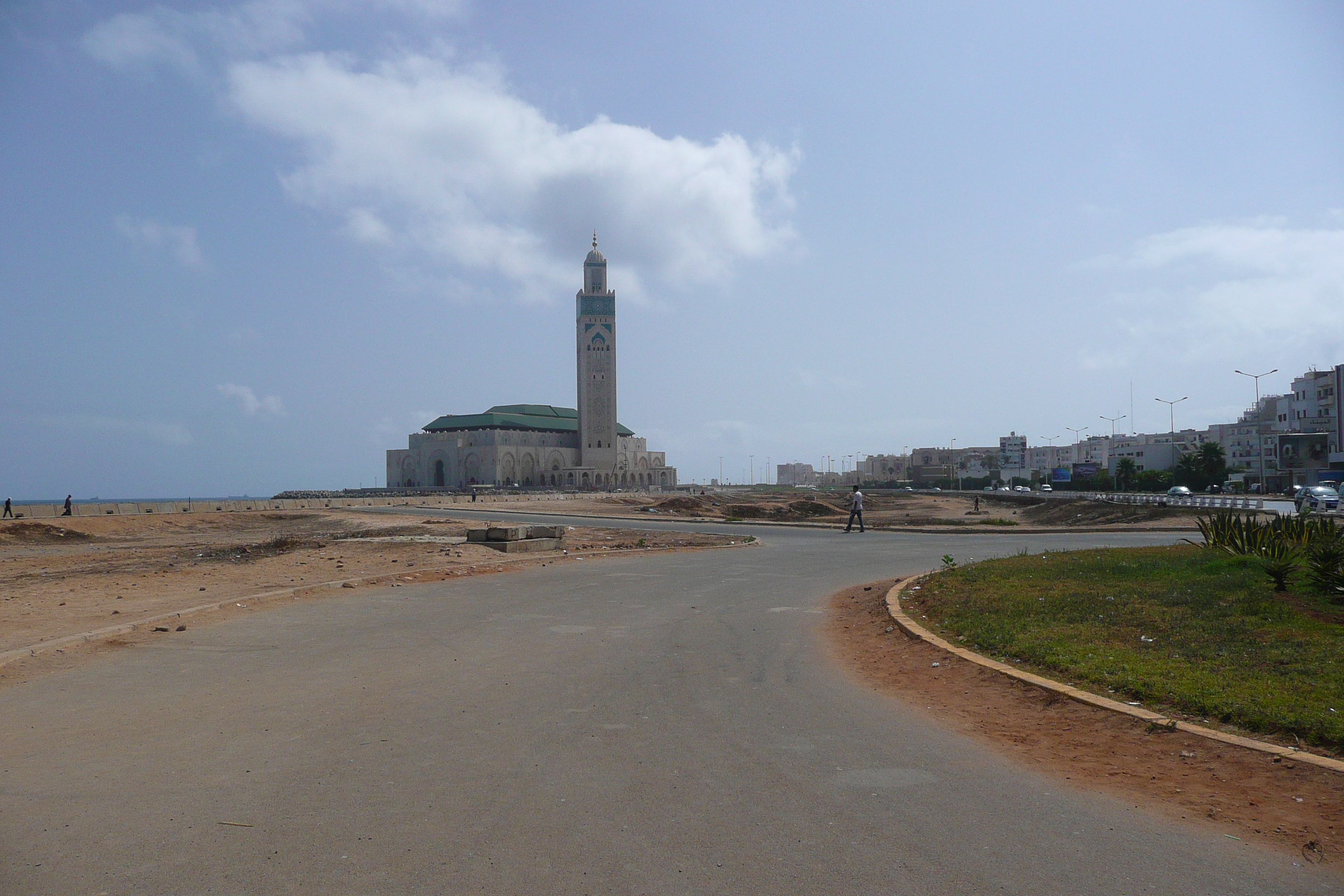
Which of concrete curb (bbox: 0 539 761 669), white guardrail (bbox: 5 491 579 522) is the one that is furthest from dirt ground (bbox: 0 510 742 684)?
white guardrail (bbox: 5 491 579 522)

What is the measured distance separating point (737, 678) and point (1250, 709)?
13.1 feet

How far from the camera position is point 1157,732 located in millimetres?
5590

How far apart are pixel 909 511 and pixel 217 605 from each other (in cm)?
6877

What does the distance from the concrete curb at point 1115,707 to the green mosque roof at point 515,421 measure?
122 meters

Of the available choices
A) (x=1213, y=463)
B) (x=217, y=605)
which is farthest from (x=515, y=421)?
(x=217, y=605)

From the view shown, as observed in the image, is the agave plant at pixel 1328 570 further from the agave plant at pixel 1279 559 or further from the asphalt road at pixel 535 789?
the asphalt road at pixel 535 789

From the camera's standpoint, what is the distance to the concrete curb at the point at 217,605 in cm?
867

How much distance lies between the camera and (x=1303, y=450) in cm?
8044

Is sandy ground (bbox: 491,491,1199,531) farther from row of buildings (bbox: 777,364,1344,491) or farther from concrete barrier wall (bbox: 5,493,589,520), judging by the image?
row of buildings (bbox: 777,364,1344,491)

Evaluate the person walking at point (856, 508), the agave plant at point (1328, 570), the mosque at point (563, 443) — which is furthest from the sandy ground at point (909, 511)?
the mosque at point (563, 443)

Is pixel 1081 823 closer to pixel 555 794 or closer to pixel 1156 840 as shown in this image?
pixel 1156 840

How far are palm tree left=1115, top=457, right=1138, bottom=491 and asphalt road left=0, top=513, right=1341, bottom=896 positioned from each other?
9937 centimetres

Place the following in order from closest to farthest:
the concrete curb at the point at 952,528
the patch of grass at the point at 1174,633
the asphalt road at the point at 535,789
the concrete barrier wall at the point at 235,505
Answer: the asphalt road at the point at 535,789 < the patch of grass at the point at 1174,633 < the concrete curb at the point at 952,528 < the concrete barrier wall at the point at 235,505

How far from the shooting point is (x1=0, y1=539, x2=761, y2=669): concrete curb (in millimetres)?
8672
